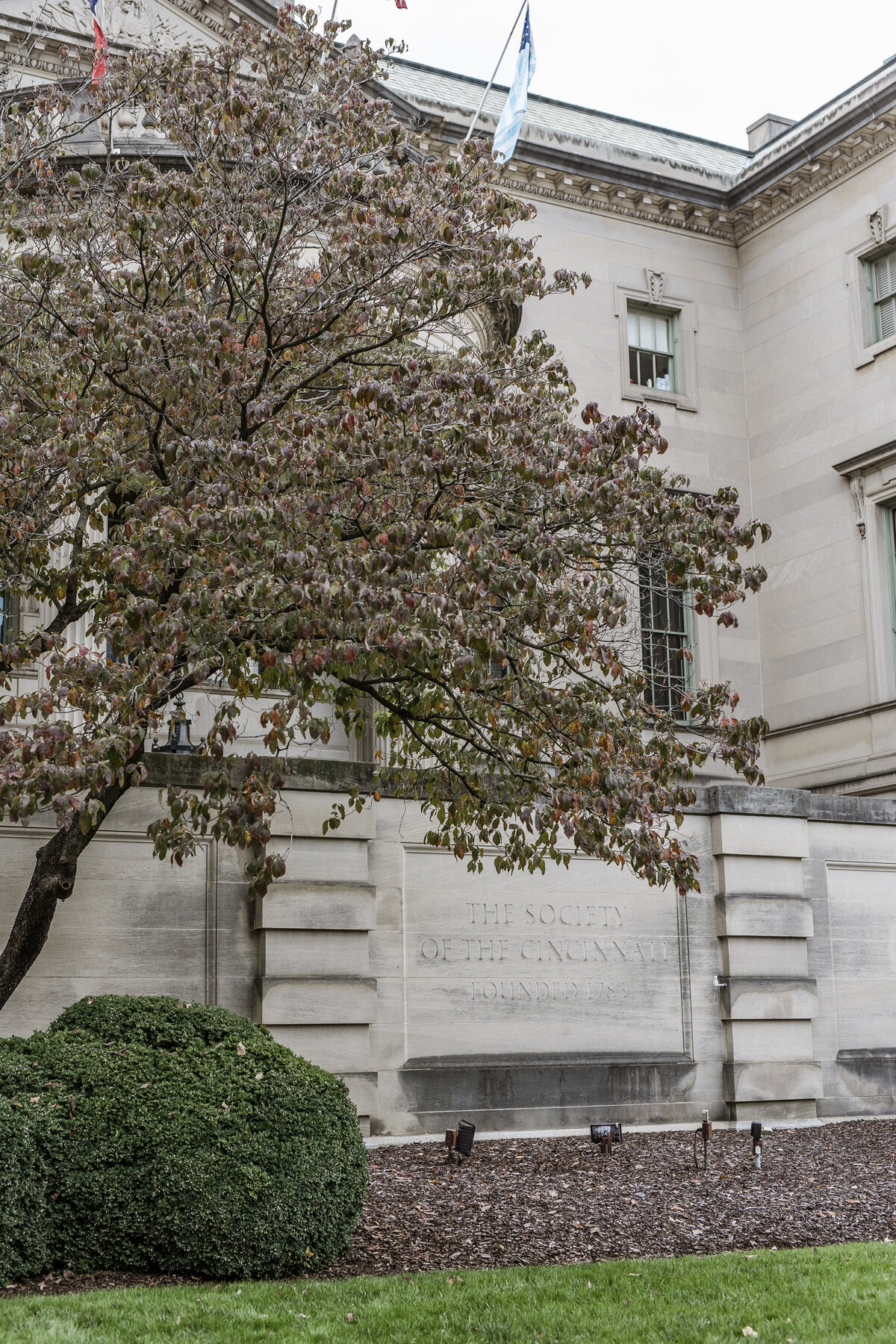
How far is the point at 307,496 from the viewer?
29.8 ft

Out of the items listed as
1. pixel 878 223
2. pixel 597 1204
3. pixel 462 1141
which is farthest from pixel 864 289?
pixel 597 1204

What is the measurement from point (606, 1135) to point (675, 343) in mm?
19696

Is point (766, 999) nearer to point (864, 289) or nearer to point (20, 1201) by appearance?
point (20, 1201)

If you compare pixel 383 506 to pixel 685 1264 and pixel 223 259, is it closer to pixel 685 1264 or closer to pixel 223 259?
pixel 223 259

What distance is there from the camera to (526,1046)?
13586mm

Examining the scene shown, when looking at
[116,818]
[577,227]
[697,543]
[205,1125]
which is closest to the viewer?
[205,1125]

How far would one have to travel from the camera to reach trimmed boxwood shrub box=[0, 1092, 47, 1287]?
23.8 ft

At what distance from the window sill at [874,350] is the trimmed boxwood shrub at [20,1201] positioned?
21641 millimetres

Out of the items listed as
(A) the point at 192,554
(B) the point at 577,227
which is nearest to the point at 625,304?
(B) the point at 577,227

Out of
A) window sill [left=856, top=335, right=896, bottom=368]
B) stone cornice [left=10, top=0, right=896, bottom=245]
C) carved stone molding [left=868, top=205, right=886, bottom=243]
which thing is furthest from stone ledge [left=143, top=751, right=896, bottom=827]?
carved stone molding [left=868, top=205, right=886, bottom=243]

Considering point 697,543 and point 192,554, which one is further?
point 697,543

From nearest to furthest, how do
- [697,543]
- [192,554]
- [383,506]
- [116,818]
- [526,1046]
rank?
[192,554]
[383,506]
[697,543]
[116,818]
[526,1046]

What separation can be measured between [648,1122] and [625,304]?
1792 centimetres

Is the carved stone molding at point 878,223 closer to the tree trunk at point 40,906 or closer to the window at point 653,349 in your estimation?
the window at point 653,349
